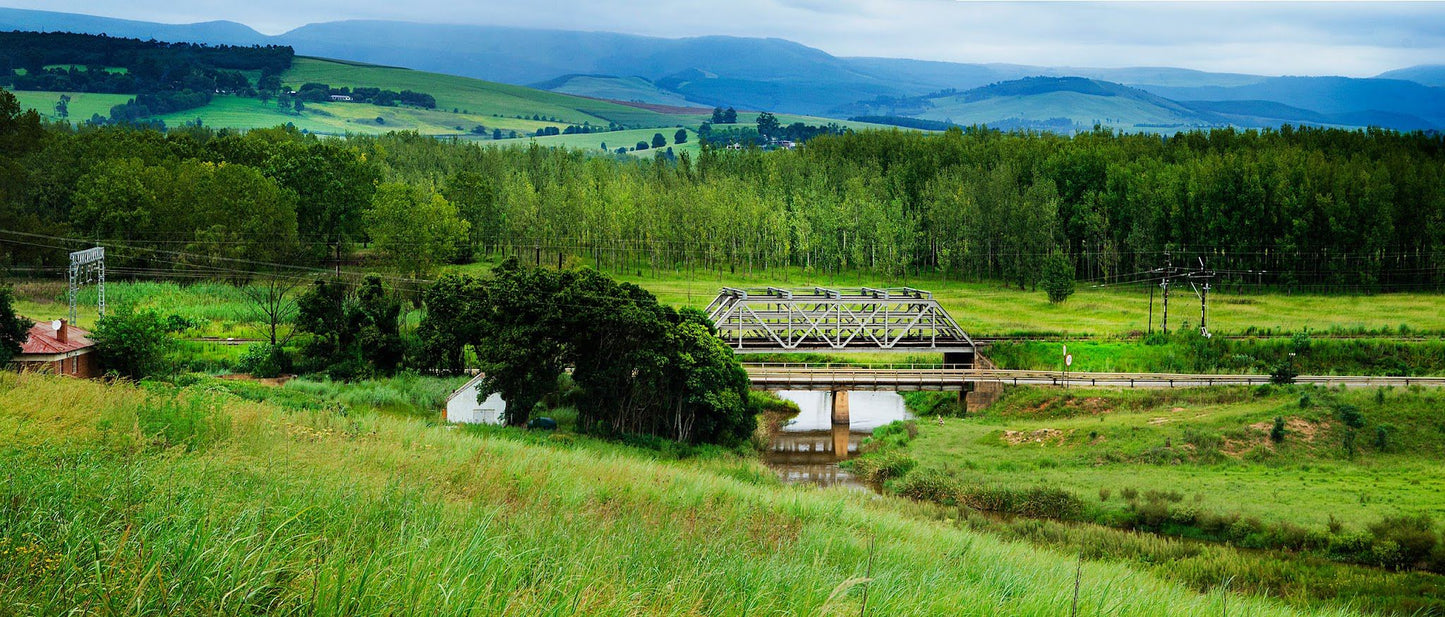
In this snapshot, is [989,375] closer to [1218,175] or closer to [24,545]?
[1218,175]

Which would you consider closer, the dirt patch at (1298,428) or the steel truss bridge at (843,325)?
the dirt patch at (1298,428)

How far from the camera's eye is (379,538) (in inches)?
405

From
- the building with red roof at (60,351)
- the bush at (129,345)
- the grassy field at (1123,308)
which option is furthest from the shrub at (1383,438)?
the building with red roof at (60,351)

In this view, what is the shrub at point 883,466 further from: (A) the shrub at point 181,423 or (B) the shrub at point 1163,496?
(A) the shrub at point 181,423

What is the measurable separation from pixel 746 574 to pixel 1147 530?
28.7 meters

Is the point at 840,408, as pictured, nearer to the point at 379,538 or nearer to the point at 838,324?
the point at 838,324

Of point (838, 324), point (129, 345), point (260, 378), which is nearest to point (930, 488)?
point (838, 324)

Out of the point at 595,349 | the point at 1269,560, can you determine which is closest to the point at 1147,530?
the point at 1269,560

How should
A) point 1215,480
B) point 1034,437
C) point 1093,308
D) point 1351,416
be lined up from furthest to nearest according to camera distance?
point 1093,308
point 1034,437
point 1351,416
point 1215,480

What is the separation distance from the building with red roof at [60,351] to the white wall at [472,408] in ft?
45.8

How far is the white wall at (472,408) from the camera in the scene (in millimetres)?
45344

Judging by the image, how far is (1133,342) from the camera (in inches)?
2645

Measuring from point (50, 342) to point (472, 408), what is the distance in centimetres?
1635

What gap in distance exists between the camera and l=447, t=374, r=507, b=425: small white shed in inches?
1785
